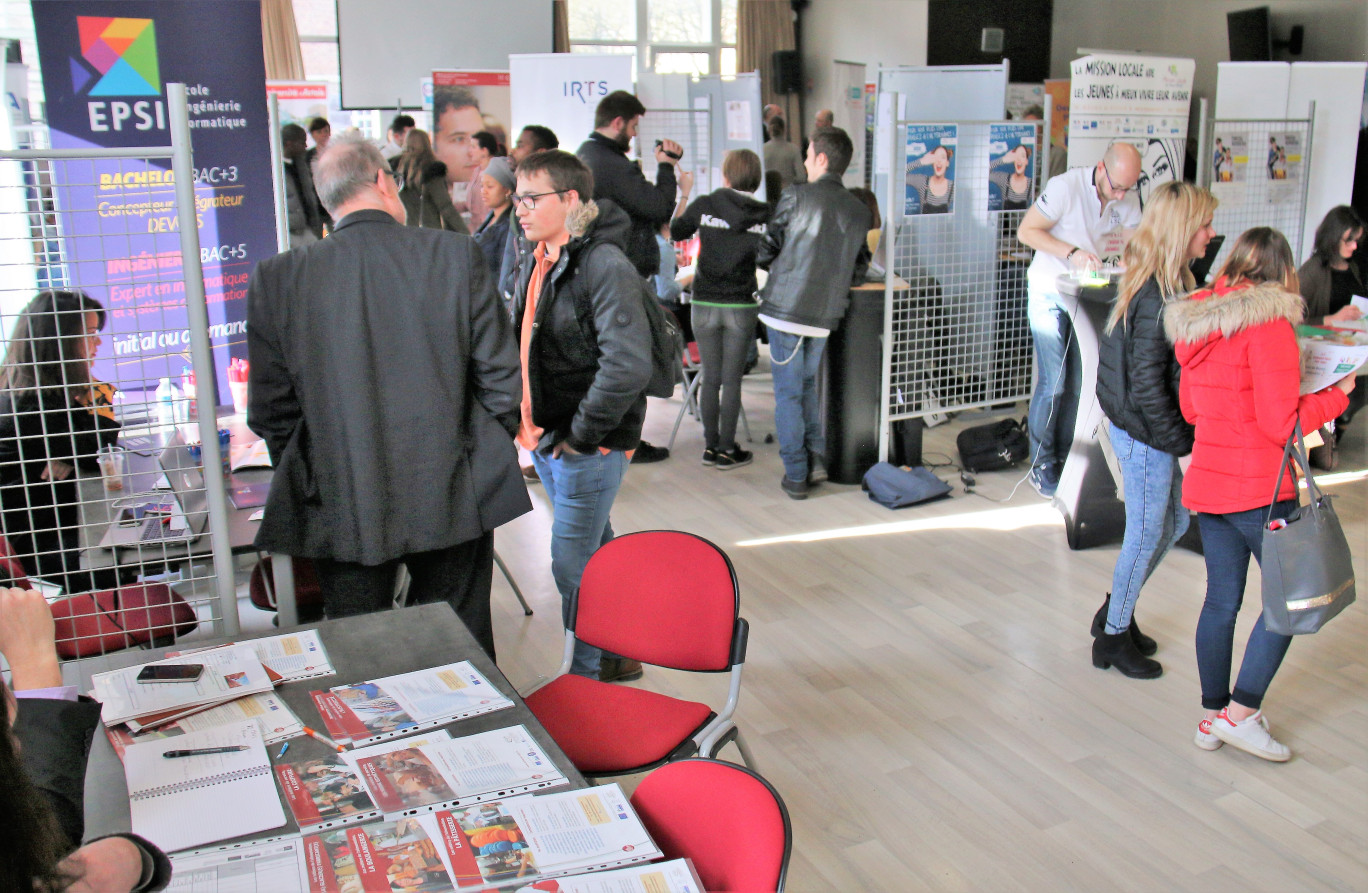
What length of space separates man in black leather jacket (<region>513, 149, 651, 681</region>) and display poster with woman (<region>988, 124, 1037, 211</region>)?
9.84ft

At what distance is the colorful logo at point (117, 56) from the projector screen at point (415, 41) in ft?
23.2

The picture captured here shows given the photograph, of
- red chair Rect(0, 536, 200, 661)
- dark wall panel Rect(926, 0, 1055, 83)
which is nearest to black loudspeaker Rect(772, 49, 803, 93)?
dark wall panel Rect(926, 0, 1055, 83)

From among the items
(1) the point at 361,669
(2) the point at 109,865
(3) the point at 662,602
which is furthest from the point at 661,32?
(2) the point at 109,865

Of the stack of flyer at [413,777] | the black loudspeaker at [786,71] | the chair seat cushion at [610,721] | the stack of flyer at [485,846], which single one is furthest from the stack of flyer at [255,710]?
the black loudspeaker at [786,71]

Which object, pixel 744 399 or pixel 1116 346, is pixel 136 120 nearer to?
pixel 1116 346

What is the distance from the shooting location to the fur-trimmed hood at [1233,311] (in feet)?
8.02

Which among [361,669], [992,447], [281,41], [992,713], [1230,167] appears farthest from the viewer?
[281,41]

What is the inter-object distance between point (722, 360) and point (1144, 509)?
8.15ft

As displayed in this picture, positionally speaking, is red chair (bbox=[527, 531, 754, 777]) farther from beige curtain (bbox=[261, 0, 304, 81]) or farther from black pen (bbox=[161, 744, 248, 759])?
beige curtain (bbox=[261, 0, 304, 81])

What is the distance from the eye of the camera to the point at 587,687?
224 cm

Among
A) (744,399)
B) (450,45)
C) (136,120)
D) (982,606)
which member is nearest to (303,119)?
(450,45)

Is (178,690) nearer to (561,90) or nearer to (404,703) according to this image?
(404,703)

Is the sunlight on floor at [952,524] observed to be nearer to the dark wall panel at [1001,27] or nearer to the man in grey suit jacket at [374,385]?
the man in grey suit jacket at [374,385]

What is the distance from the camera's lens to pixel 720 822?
53.1 inches
